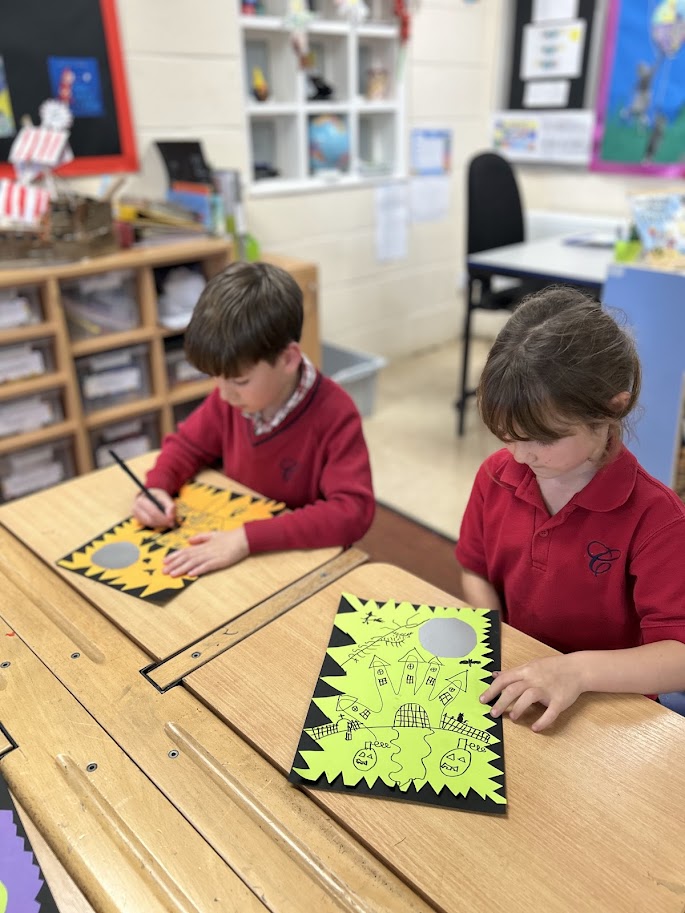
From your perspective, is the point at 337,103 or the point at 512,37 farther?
the point at 512,37

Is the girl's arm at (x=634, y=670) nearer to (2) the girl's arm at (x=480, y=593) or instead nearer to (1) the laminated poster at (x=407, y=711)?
(1) the laminated poster at (x=407, y=711)

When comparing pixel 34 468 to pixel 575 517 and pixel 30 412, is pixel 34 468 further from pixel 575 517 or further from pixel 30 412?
pixel 575 517

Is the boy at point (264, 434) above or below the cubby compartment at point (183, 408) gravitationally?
above

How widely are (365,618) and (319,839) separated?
0.30 metres

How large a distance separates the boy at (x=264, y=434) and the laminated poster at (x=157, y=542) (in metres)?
0.02

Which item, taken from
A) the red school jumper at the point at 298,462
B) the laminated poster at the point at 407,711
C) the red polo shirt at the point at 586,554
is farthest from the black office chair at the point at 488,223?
the laminated poster at the point at 407,711

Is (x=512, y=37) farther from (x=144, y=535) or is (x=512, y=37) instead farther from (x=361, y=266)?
(x=144, y=535)

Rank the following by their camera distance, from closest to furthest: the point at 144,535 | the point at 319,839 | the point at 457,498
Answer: the point at 319,839, the point at 144,535, the point at 457,498

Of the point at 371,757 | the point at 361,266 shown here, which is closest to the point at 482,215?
the point at 361,266

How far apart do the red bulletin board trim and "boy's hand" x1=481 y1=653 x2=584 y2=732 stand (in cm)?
235

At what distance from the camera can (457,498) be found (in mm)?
2635

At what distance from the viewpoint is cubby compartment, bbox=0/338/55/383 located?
7.00 feet

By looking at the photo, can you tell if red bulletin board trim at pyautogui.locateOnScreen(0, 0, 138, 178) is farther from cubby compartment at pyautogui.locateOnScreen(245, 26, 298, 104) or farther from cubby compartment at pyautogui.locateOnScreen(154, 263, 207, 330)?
cubby compartment at pyautogui.locateOnScreen(245, 26, 298, 104)

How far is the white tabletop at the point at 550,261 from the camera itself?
2594 millimetres
